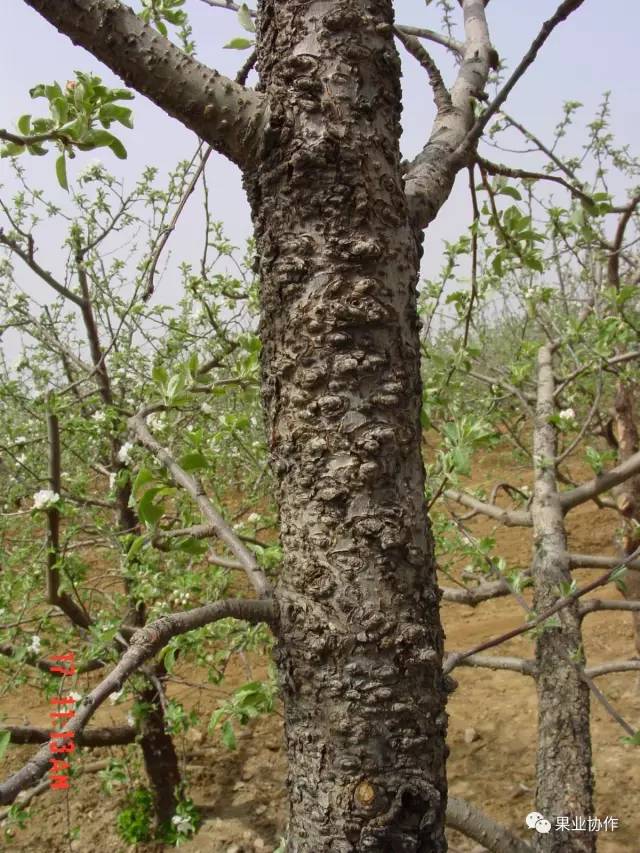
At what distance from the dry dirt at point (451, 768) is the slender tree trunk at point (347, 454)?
7.49 feet

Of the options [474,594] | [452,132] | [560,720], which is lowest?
[560,720]

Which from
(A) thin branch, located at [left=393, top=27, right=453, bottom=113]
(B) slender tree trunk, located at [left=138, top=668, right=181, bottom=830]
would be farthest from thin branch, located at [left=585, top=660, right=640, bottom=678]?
(B) slender tree trunk, located at [left=138, top=668, right=181, bottom=830]

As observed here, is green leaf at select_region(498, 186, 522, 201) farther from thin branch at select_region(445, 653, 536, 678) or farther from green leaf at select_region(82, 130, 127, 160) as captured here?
thin branch at select_region(445, 653, 536, 678)

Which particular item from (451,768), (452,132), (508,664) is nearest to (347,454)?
(452,132)

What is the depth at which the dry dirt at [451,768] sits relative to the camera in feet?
12.3

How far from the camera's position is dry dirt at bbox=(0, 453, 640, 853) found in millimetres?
3742

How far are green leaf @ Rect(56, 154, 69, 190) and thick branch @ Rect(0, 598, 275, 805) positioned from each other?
25.5 inches

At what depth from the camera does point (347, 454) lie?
2.86ft

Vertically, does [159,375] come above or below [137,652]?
above

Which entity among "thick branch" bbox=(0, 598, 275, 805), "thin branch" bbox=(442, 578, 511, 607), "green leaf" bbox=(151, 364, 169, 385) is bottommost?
"thick branch" bbox=(0, 598, 275, 805)

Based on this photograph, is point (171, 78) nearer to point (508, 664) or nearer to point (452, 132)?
point (452, 132)

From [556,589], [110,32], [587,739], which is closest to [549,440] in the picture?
[556,589]

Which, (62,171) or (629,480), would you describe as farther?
(629,480)

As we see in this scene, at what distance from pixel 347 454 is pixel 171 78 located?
53 centimetres
